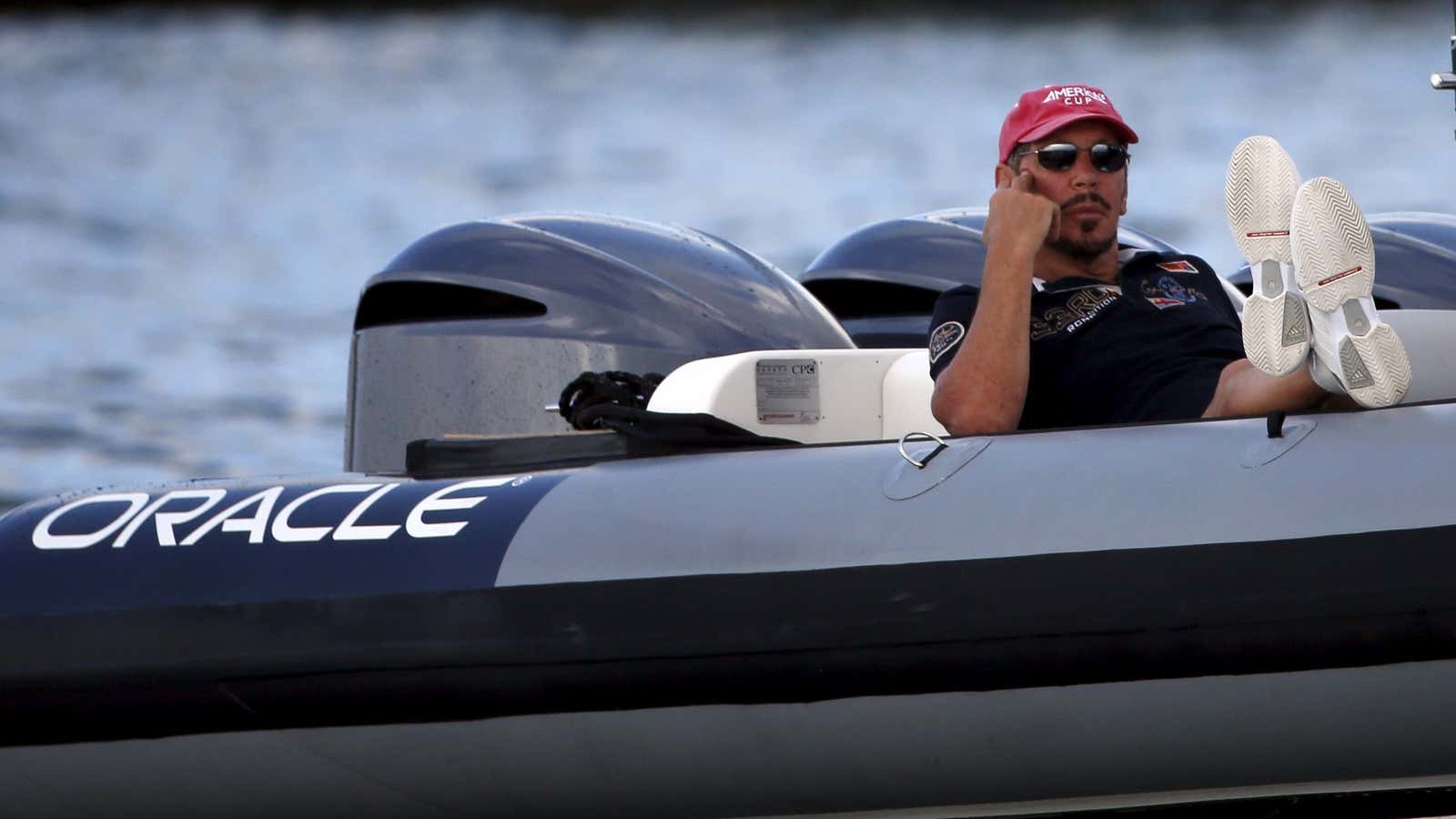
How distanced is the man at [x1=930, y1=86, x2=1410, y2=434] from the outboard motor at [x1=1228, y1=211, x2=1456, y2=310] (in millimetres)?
1020

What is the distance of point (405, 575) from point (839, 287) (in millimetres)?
1938

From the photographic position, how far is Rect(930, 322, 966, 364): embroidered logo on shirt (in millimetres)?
3600

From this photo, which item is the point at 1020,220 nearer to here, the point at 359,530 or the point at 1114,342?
the point at 1114,342

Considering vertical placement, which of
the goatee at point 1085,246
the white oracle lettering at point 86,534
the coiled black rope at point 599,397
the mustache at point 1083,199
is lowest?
the white oracle lettering at point 86,534

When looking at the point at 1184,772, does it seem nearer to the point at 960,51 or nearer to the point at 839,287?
the point at 839,287

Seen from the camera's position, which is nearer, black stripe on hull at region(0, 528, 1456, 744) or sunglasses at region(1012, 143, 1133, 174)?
black stripe on hull at region(0, 528, 1456, 744)

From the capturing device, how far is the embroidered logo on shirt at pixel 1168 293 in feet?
11.9

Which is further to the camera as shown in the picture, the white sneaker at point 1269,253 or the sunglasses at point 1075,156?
the sunglasses at point 1075,156

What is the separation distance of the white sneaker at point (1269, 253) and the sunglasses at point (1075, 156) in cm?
46

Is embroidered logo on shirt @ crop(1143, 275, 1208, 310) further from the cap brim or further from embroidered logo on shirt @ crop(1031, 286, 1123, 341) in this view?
the cap brim

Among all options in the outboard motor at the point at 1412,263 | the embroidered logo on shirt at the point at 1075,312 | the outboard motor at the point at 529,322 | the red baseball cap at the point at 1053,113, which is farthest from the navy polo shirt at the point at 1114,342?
the outboard motor at the point at 1412,263

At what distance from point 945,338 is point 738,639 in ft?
2.13

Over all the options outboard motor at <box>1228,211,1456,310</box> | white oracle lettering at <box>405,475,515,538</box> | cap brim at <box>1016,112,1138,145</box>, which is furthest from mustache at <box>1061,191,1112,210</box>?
outboard motor at <box>1228,211,1456,310</box>

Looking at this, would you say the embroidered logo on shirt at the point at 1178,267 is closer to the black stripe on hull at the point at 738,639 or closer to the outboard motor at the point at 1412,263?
the black stripe on hull at the point at 738,639
